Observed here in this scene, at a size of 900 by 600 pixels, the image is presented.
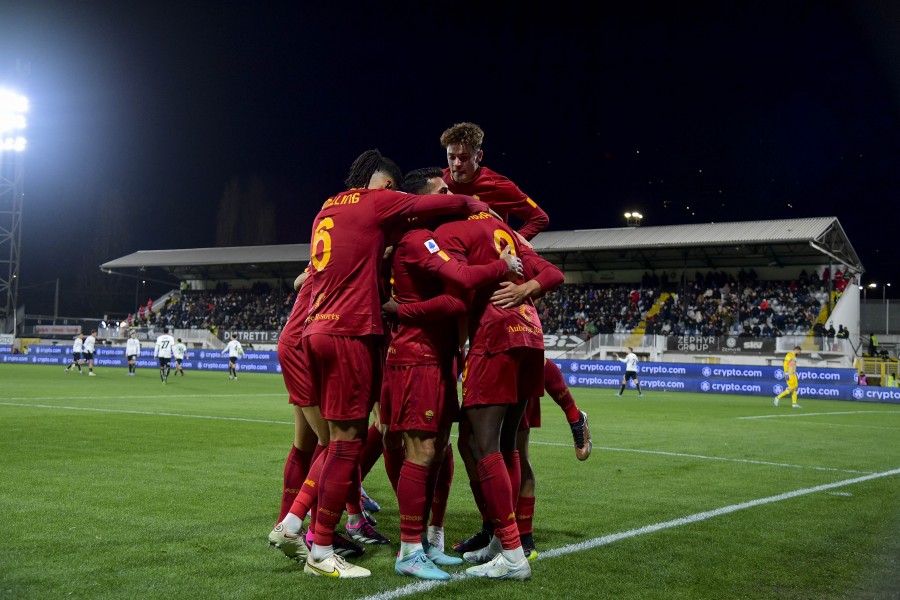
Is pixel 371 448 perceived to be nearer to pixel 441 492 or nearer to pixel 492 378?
pixel 441 492

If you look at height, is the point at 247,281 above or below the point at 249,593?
above

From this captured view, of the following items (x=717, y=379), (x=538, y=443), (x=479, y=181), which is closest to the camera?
(x=479, y=181)

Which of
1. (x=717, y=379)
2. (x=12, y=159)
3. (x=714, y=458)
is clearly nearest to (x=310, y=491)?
(x=714, y=458)

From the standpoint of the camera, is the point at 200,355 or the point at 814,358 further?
the point at 200,355

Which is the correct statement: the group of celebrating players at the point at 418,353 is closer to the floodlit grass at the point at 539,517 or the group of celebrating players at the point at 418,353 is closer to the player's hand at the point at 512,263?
the player's hand at the point at 512,263

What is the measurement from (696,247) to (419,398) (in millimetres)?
37221

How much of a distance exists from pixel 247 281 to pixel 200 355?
14.1m

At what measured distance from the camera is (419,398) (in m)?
4.56

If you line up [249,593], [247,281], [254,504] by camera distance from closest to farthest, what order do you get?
[249,593] → [254,504] → [247,281]

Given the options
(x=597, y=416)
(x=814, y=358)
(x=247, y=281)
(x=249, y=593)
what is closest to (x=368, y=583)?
(x=249, y=593)

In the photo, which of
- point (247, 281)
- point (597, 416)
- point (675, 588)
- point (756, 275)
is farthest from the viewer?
point (247, 281)

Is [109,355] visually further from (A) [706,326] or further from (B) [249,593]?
(B) [249,593]

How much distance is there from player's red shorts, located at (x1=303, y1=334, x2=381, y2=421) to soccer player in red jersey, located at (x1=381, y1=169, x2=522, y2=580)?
0.15 meters

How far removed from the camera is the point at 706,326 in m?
38.9
